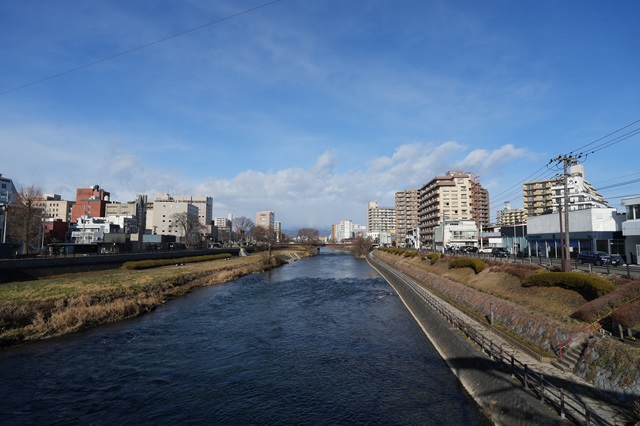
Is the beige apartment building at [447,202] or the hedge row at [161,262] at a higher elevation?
the beige apartment building at [447,202]

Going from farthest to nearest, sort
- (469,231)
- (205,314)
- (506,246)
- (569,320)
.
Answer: (469,231) → (506,246) → (205,314) → (569,320)

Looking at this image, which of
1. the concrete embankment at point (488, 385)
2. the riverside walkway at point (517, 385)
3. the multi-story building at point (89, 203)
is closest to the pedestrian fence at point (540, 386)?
the riverside walkway at point (517, 385)

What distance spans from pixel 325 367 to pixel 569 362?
11347 millimetres

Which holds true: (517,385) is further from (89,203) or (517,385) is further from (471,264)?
(89,203)

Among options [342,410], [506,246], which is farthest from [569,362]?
[506,246]

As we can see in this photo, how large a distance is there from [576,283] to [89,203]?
537 ft

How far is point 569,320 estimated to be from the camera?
18.0 m

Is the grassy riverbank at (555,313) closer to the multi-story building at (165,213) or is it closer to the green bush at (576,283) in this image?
the green bush at (576,283)

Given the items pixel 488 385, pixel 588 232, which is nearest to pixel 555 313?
pixel 488 385

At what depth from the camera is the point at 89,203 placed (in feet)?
473

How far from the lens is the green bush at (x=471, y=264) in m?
37.1

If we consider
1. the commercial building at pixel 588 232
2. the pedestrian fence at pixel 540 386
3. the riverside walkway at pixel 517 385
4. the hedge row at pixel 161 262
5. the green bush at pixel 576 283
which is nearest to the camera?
the pedestrian fence at pixel 540 386

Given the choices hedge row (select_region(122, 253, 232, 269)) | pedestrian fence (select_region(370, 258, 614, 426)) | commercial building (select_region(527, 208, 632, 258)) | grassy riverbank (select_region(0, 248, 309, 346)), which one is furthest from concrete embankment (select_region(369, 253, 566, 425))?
hedge row (select_region(122, 253, 232, 269))

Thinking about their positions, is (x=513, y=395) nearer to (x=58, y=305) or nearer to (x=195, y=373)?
(x=195, y=373)
